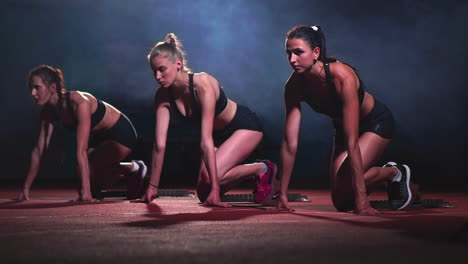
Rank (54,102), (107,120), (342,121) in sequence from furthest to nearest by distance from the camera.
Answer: (107,120) < (54,102) < (342,121)

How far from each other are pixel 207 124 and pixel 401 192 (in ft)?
4.05

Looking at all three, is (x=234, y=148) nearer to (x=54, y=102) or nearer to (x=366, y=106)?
(x=366, y=106)

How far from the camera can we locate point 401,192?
325 cm

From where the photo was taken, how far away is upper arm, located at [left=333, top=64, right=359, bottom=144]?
2.67m

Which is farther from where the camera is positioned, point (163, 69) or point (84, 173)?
Result: point (84, 173)

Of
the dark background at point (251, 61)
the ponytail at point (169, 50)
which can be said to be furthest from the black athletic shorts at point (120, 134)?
the dark background at point (251, 61)

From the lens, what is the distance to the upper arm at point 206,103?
3.30 metres

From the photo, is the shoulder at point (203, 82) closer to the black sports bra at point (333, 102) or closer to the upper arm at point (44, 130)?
the black sports bra at point (333, 102)

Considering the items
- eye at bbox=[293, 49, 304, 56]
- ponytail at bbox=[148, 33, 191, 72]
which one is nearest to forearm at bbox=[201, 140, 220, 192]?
ponytail at bbox=[148, 33, 191, 72]

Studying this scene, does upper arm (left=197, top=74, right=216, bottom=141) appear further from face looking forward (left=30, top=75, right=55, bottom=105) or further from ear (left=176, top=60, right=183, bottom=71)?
face looking forward (left=30, top=75, right=55, bottom=105)

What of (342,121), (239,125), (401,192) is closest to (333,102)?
(342,121)

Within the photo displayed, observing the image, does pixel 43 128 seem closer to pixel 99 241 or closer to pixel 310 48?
pixel 310 48

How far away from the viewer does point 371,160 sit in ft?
10.3

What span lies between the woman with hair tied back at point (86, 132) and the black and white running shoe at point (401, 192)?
1917 millimetres
